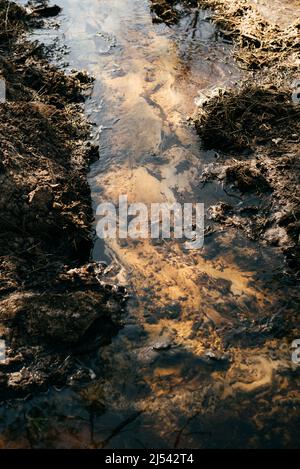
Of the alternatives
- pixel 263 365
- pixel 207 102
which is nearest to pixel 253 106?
pixel 207 102

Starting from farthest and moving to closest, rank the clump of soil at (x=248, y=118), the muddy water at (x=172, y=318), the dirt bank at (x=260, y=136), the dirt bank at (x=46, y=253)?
the clump of soil at (x=248, y=118), the dirt bank at (x=260, y=136), the dirt bank at (x=46, y=253), the muddy water at (x=172, y=318)

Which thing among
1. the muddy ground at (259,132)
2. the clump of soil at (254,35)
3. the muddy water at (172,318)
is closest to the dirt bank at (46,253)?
the muddy water at (172,318)

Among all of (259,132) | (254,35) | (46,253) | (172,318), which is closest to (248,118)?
(259,132)

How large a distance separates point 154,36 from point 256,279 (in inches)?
210

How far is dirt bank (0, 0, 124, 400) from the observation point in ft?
11.6

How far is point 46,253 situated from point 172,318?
1399 millimetres

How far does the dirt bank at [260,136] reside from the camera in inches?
180

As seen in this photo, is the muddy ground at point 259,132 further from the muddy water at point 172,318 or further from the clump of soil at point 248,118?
the muddy water at point 172,318

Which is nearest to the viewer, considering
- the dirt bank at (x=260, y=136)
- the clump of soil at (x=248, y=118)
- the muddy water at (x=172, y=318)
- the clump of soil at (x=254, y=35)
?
the muddy water at (x=172, y=318)

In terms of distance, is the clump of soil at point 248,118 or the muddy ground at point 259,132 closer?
the muddy ground at point 259,132

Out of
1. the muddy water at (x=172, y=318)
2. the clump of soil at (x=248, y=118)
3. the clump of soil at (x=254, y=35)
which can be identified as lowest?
the muddy water at (x=172, y=318)

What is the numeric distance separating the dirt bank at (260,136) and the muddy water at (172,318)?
0.17 m

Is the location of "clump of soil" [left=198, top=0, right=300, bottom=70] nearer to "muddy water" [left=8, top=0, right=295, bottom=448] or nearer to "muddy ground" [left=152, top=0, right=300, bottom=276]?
"muddy ground" [left=152, top=0, right=300, bottom=276]

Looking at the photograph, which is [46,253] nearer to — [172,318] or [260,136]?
[172,318]
